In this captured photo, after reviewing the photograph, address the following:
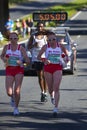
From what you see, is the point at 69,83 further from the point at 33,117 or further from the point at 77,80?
the point at 33,117

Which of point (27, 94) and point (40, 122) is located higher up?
point (40, 122)

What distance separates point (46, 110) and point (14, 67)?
4.32ft

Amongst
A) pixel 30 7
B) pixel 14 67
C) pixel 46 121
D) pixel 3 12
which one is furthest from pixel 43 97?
pixel 30 7

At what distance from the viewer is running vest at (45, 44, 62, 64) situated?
13.3 m

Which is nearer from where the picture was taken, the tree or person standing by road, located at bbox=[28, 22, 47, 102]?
person standing by road, located at bbox=[28, 22, 47, 102]

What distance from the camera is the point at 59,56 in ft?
43.7

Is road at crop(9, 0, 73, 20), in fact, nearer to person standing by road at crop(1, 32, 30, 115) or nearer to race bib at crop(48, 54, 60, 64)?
race bib at crop(48, 54, 60, 64)

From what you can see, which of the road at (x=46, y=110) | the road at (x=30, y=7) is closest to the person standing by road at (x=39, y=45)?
the road at (x=46, y=110)

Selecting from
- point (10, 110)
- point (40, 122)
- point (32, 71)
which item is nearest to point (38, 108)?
point (10, 110)

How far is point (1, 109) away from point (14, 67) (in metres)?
1.30

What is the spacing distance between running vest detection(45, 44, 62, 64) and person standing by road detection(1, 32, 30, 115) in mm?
564

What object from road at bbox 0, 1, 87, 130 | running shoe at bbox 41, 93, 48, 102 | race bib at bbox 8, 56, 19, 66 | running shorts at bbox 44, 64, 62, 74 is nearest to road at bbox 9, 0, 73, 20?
road at bbox 0, 1, 87, 130

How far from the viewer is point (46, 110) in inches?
543

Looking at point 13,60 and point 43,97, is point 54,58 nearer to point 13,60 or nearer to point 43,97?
point 13,60
